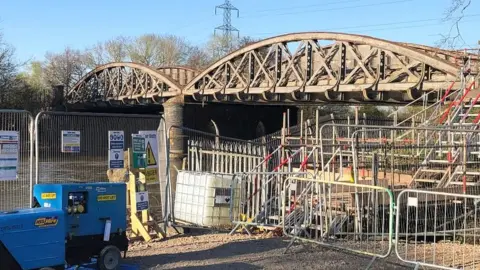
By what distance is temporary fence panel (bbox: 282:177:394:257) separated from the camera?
9.81 meters

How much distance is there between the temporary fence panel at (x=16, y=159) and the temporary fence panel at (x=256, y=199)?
166 inches

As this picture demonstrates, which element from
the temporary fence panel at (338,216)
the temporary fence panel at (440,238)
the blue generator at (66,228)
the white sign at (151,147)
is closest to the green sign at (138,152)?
the white sign at (151,147)

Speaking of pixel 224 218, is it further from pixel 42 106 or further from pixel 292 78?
pixel 42 106

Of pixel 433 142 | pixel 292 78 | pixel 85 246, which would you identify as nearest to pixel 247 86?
pixel 292 78

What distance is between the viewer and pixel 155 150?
36.7 feet

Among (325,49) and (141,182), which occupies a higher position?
(325,49)

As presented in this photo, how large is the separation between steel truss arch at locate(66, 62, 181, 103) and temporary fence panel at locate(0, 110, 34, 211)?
32.4 metres

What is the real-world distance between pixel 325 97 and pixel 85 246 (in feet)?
71.5

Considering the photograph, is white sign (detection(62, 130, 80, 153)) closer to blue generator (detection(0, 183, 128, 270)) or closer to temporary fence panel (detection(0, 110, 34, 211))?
temporary fence panel (detection(0, 110, 34, 211))

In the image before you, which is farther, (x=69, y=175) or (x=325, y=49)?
(x=325, y=49)

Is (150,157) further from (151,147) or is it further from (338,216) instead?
(338,216)

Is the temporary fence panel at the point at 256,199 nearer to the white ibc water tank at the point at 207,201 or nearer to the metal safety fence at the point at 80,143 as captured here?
the white ibc water tank at the point at 207,201

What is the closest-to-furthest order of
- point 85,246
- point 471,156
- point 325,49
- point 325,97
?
point 85,246 → point 471,156 → point 325,97 → point 325,49

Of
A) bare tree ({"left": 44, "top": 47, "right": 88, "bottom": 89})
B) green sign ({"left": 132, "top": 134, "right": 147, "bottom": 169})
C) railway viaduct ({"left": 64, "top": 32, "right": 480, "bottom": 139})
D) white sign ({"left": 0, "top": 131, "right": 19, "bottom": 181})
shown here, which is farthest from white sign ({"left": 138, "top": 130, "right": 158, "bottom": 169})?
bare tree ({"left": 44, "top": 47, "right": 88, "bottom": 89})
